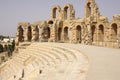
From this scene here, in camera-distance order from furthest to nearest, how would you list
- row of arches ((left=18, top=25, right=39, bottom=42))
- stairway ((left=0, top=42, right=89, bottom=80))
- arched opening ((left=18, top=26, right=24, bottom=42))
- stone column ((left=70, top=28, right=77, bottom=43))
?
arched opening ((left=18, top=26, right=24, bottom=42)) < row of arches ((left=18, top=25, right=39, bottom=42)) < stone column ((left=70, top=28, right=77, bottom=43)) < stairway ((left=0, top=42, right=89, bottom=80))

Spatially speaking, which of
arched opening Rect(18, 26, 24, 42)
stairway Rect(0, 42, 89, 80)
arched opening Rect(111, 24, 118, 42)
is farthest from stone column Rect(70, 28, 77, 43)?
arched opening Rect(18, 26, 24, 42)

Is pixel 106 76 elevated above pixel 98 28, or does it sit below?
below

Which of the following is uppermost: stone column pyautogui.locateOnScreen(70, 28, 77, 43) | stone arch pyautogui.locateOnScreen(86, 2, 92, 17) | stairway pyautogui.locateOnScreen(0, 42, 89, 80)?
stone arch pyautogui.locateOnScreen(86, 2, 92, 17)

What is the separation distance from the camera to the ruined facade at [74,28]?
24688 millimetres

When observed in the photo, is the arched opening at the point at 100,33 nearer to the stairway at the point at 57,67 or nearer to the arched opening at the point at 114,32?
the arched opening at the point at 114,32

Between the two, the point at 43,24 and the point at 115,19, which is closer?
the point at 115,19

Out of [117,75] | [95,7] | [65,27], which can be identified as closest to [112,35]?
[95,7]

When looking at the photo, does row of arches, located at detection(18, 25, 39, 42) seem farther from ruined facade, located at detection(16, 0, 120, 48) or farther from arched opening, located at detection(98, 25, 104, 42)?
arched opening, located at detection(98, 25, 104, 42)

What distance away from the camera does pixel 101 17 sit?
27219 millimetres

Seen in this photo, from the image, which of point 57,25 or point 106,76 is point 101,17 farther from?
point 106,76

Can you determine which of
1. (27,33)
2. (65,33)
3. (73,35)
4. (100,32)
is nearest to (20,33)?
(27,33)

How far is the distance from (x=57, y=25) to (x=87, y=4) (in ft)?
16.1

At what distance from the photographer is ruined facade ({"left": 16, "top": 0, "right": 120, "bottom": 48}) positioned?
24.7 m

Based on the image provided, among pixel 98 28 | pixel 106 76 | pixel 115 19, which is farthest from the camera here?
pixel 98 28
